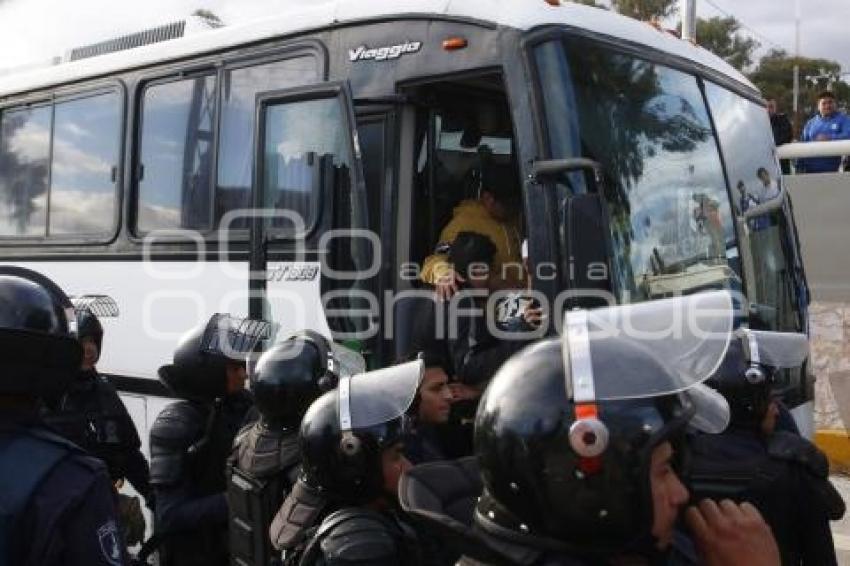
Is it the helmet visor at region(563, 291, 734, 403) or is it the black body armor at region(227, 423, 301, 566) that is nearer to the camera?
the helmet visor at region(563, 291, 734, 403)

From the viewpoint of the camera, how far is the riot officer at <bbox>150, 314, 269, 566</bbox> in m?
4.06

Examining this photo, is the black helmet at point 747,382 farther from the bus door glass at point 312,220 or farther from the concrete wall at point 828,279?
the concrete wall at point 828,279

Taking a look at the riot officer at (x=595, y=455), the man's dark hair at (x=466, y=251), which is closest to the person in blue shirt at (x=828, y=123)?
the man's dark hair at (x=466, y=251)

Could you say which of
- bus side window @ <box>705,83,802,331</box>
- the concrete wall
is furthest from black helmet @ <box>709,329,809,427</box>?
the concrete wall

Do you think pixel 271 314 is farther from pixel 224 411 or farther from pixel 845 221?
pixel 845 221

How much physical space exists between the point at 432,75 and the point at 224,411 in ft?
5.77

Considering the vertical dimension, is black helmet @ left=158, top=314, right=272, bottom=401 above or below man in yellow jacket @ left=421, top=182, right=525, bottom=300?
below

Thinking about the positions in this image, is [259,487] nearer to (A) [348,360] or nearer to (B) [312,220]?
(A) [348,360]

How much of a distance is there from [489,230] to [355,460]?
2261 millimetres

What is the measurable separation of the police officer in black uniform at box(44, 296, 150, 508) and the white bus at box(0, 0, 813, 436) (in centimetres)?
83

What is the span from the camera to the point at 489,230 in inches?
189

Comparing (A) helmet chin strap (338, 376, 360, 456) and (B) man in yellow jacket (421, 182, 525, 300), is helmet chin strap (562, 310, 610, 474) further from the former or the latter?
(B) man in yellow jacket (421, 182, 525, 300)

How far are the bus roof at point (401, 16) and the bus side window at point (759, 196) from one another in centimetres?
26

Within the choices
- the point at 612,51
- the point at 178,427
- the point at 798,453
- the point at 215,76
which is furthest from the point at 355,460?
the point at 215,76
